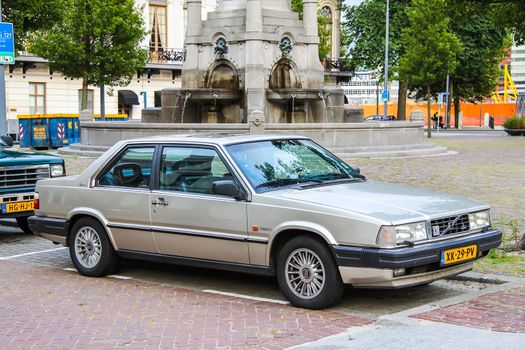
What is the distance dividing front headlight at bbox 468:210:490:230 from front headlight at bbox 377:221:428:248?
748 millimetres

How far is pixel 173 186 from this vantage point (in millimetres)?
8695

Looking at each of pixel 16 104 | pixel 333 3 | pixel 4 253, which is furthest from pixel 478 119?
pixel 4 253

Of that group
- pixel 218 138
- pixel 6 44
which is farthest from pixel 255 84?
pixel 218 138

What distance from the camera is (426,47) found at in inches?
1831

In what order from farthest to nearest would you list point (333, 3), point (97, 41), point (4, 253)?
1. point (333, 3)
2. point (97, 41)
3. point (4, 253)

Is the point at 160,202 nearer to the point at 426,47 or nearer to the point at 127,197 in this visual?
the point at 127,197

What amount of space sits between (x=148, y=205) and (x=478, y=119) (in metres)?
82.0

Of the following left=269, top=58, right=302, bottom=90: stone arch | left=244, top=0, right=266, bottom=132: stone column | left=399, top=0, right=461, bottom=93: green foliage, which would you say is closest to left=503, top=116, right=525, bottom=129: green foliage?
left=399, top=0, right=461, bottom=93: green foliage

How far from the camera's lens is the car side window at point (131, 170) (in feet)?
29.5

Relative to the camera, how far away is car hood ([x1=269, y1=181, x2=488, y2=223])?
7.38 metres

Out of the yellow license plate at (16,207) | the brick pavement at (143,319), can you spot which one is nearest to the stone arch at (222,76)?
the yellow license plate at (16,207)

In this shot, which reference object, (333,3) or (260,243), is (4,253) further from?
(333,3)

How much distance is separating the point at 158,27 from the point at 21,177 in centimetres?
4895

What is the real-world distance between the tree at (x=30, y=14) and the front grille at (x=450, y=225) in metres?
18.3
